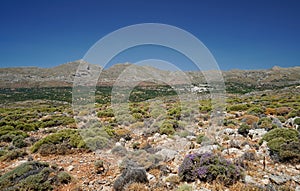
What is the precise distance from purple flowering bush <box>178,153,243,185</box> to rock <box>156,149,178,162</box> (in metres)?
1.28

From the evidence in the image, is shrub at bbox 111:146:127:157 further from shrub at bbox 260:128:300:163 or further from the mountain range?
the mountain range

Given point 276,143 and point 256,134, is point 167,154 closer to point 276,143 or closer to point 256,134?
point 276,143

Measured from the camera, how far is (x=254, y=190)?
14.8 ft

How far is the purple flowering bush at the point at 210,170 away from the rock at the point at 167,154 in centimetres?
128

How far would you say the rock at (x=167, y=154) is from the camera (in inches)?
277

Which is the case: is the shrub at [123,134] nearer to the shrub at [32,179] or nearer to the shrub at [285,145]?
the shrub at [32,179]

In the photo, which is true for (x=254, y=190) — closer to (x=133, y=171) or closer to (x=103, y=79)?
(x=133, y=171)

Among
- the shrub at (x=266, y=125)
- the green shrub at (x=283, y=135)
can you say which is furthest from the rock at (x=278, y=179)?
the shrub at (x=266, y=125)

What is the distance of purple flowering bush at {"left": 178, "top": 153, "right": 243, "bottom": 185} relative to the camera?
16.9ft

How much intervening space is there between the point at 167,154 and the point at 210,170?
2.22 m

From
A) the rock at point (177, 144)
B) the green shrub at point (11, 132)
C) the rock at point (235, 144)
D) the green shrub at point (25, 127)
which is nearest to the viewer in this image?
the rock at point (235, 144)

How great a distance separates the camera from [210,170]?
536cm

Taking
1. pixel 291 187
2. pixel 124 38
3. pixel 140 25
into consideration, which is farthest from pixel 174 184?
pixel 140 25

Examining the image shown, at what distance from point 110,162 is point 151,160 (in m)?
1.61
